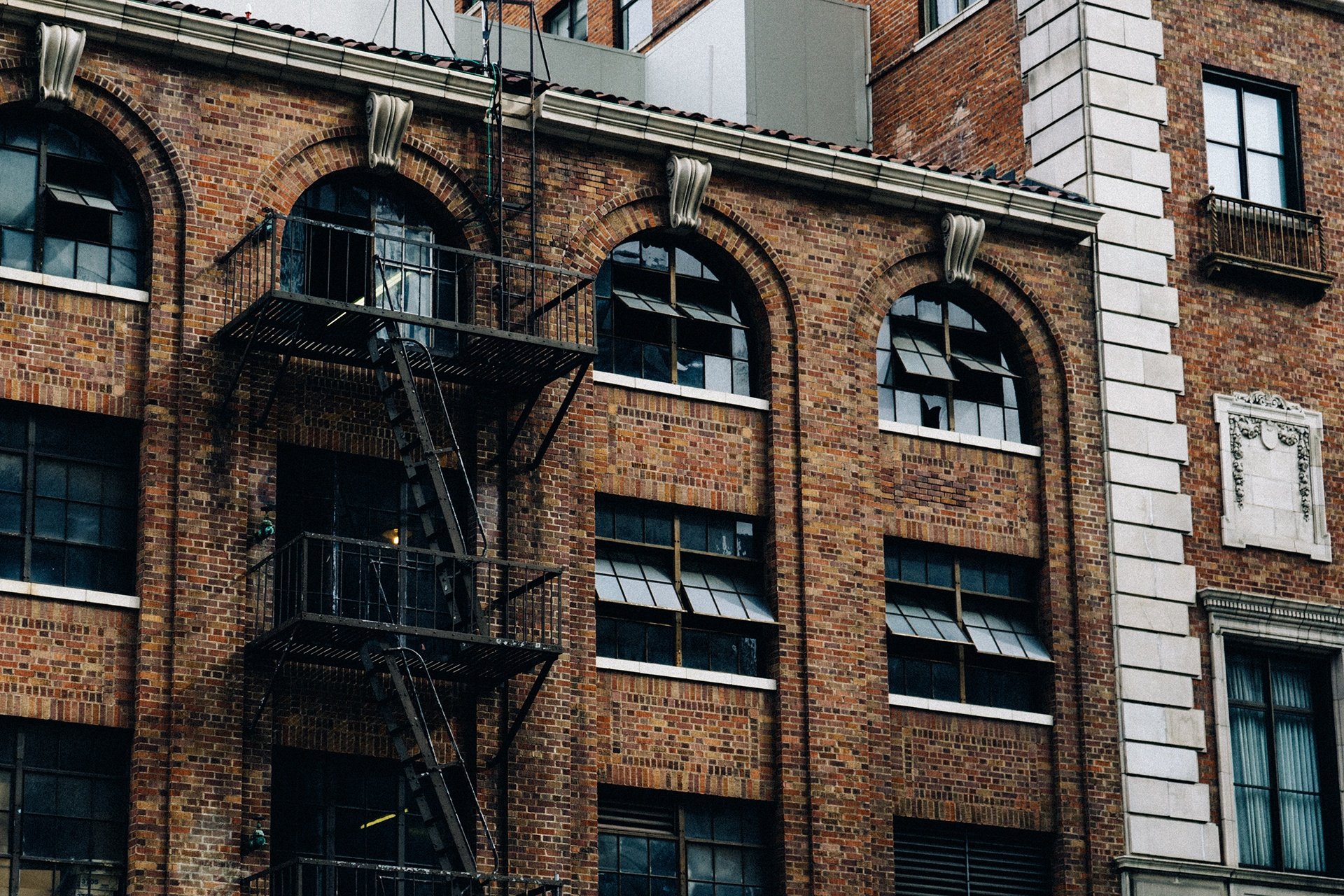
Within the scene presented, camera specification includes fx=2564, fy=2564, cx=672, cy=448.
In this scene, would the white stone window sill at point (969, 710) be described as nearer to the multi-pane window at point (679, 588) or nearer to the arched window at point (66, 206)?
the multi-pane window at point (679, 588)

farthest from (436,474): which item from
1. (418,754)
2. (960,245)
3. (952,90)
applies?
(952,90)

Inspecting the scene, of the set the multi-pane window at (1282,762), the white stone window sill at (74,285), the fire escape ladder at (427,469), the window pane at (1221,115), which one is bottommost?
the multi-pane window at (1282,762)

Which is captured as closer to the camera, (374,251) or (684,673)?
(374,251)

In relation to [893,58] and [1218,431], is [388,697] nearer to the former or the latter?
[1218,431]

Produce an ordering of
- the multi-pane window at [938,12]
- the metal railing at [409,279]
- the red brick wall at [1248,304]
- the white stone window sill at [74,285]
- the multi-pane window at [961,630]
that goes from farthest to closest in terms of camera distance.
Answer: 1. the multi-pane window at [938,12]
2. the red brick wall at [1248,304]
3. the multi-pane window at [961,630]
4. the metal railing at [409,279]
5. the white stone window sill at [74,285]

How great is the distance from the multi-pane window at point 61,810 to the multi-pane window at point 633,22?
1849 cm

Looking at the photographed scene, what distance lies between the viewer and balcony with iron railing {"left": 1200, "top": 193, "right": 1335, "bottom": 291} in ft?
109

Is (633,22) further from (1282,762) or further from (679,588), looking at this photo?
(1282,762)

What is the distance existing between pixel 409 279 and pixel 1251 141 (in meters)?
12.3

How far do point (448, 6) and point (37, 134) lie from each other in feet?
40.2

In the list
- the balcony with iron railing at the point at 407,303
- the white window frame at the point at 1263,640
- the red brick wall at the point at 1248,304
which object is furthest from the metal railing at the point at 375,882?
the red brick wall at the point at 1248,304

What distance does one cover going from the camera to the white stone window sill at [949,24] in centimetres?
3512

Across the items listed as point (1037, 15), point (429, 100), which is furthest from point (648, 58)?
point (429, 100)

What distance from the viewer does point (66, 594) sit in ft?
83.0
